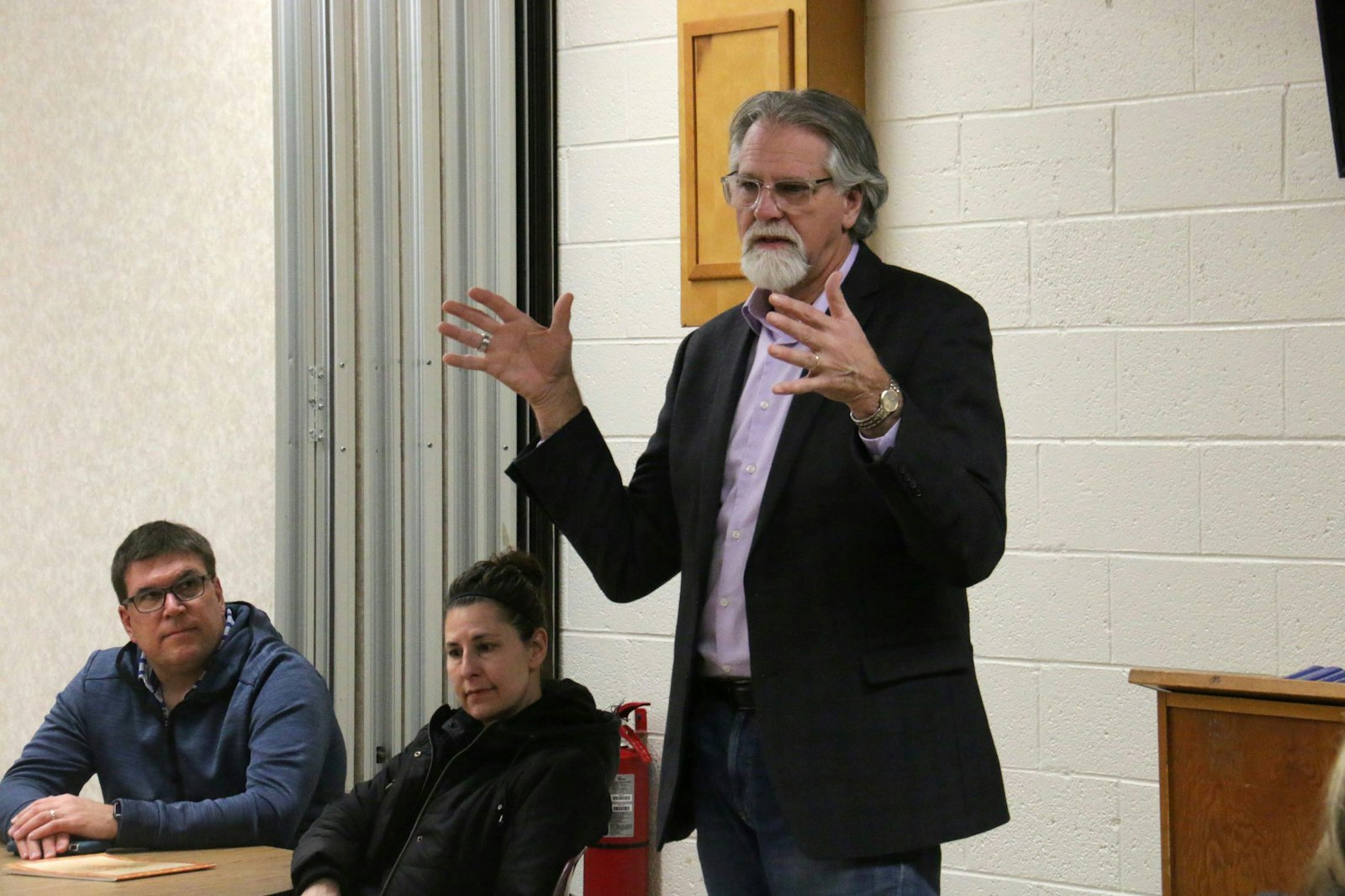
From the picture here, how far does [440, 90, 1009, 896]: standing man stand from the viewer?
1.49 metres

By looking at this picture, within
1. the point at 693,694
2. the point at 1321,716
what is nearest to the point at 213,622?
the point at 693,694

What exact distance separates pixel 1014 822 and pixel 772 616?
169 cm

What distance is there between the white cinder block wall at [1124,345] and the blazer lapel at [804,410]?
142 centimetres

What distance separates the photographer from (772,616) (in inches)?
62.5

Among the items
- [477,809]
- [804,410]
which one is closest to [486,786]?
[477,809]

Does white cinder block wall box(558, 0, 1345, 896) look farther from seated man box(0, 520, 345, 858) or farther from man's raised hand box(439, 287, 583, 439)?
man's raised hand box(439, 287, 583, 439)

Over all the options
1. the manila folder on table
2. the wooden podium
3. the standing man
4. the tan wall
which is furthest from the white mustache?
the tan wall

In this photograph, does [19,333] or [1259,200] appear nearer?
[1259,200]

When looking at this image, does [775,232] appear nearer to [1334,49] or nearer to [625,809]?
[1334,49]

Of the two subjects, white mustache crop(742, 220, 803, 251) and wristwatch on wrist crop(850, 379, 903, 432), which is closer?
wristwatch on wrist crop(850, 379, 903, 432)

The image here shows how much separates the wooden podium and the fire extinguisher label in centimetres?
167

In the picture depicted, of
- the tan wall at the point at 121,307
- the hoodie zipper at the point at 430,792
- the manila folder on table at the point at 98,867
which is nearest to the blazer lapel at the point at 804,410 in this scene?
the hoodie zipper at the point at 430,792

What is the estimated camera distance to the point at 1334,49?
2670mm

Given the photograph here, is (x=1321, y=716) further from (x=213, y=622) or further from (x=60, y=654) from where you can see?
(x=60, y=654)
